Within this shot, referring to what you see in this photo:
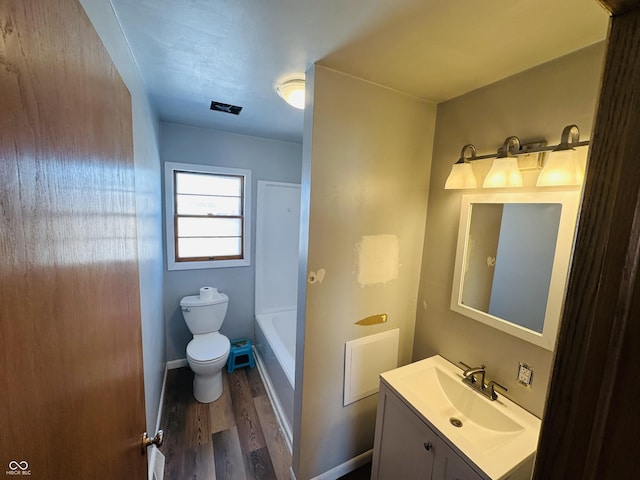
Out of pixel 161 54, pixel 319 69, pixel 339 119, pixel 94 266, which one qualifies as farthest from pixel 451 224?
pixel 161 54

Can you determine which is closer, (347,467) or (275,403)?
(347,467)

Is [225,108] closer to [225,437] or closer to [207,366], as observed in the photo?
[207,366]

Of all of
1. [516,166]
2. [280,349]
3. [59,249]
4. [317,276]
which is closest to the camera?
[59,249]

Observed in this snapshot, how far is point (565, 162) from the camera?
3.38ft

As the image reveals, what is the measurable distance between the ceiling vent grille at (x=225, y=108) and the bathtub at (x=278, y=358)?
6.67 ft

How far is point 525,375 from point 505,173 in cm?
99

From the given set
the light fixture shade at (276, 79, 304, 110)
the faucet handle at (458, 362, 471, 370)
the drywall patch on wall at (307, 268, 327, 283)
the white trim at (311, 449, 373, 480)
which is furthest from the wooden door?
the faucet handle at (458, 362, 471, 370)

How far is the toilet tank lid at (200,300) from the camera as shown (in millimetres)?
2428

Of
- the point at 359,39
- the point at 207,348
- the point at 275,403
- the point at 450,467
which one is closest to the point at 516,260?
the point at 450,467

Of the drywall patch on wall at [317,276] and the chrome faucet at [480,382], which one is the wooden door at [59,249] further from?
the chrome faucet at [480,382]

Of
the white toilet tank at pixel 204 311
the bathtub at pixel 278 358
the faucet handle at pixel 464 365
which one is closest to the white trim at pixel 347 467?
the bathtub at pixel 278 358

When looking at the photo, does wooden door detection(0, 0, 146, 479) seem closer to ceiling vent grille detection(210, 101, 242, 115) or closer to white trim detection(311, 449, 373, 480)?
ceiling vent grille detection(210, 101, 242, 115)

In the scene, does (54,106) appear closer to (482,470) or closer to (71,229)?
(71,229)

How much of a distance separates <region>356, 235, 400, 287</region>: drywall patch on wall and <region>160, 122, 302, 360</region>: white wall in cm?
165
